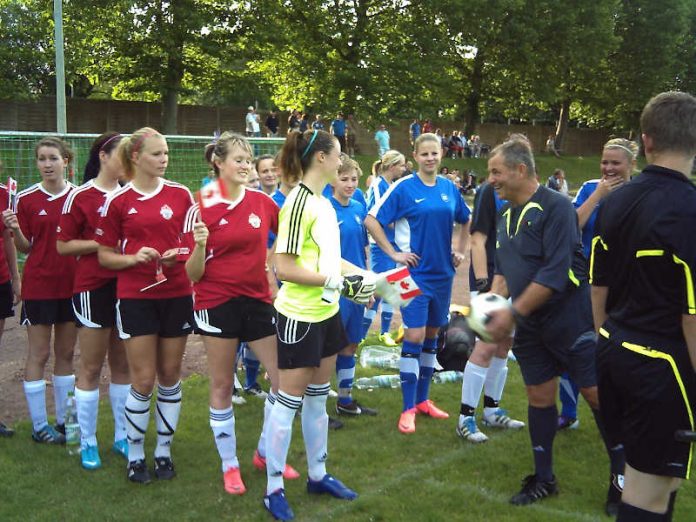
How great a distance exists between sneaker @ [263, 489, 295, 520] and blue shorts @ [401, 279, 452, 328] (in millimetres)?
2013

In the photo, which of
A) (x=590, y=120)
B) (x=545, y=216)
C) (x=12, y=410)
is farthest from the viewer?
(x=590, y=120)

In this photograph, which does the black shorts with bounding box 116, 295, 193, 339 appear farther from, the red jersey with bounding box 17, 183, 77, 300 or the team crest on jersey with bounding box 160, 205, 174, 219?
the red jersey with bounding box 17, 183, 77, 300

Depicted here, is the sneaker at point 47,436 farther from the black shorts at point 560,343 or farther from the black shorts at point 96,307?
the black shorts at point 560,343

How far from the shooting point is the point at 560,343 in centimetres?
435

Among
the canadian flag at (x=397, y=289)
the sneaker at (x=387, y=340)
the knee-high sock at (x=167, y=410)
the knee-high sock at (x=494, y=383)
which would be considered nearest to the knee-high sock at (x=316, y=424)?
the canadian flag at (x=397, y=289)

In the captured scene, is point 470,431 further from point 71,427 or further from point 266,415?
point 71,427

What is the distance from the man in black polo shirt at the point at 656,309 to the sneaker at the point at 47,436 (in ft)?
13.7

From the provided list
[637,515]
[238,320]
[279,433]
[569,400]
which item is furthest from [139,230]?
[569,400]

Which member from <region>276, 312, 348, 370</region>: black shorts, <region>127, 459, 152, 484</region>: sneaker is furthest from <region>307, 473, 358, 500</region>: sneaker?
<region>127, 459, 152, 484</region>: sneaker

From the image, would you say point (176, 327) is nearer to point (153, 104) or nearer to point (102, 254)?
point (102, 254)

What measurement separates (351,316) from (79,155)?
7.34 meters

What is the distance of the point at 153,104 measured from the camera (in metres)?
35.8

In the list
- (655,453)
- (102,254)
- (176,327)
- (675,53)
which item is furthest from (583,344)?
(675,53)

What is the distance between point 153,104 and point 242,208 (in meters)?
33.4
